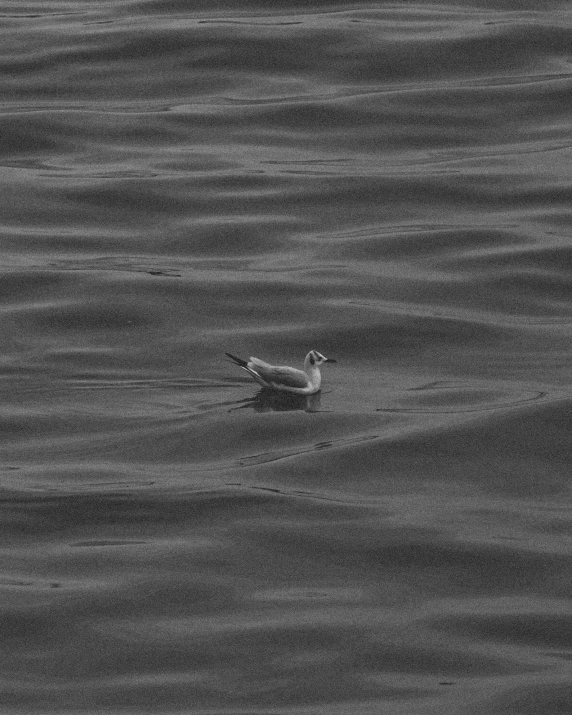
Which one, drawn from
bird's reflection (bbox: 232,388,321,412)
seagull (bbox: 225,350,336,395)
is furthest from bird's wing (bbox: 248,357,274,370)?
bird's reflection (bbox: 232,388,321,412)

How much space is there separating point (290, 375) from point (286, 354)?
4.70ft

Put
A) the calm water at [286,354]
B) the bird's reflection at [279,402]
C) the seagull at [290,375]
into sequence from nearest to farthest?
the calm water at [286,354] → the bird's reflection at [279,402] → the seagull at [290,375]

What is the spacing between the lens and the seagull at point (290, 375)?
14.6m

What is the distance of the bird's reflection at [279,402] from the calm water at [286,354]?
0.05 metres

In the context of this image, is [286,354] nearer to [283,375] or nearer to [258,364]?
[258,364]

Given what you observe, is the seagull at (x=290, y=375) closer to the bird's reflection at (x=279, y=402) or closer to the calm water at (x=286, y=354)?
the bird's reflection at (x=279, y=402)

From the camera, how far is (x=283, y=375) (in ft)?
48.0

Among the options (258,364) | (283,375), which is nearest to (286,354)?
(258,364)

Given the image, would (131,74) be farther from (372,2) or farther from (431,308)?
(431,308)

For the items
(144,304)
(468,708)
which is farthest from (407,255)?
(468,708)

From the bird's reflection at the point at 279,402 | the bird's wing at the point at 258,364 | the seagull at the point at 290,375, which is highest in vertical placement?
the bird's wing at the point at 258,364

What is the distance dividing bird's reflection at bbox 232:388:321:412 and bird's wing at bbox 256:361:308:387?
105 millimetres

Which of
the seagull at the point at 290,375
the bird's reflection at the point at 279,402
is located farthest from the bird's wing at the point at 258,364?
the bird's reflection at the point at 279,402

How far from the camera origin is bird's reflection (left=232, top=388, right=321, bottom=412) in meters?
14.5
